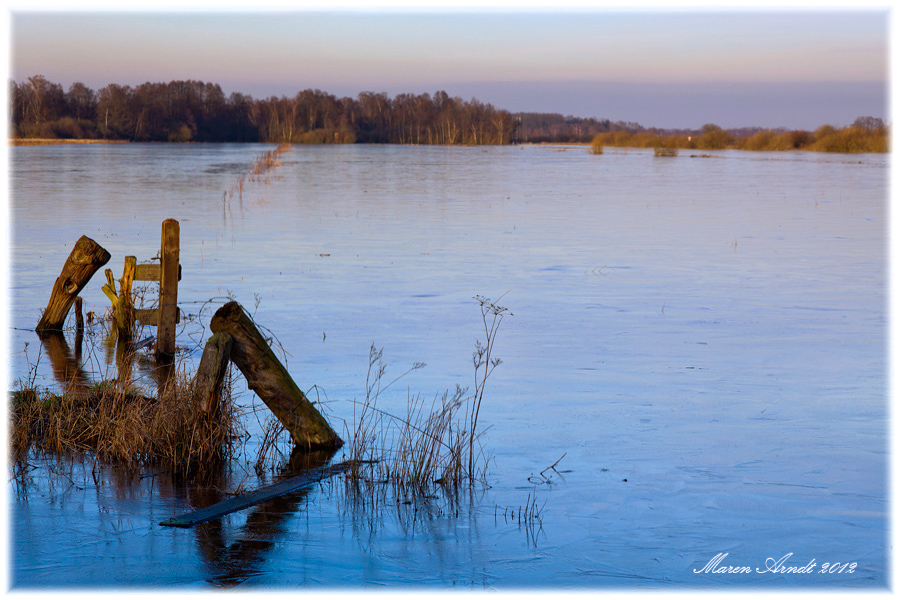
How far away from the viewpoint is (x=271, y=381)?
6750 millimetres

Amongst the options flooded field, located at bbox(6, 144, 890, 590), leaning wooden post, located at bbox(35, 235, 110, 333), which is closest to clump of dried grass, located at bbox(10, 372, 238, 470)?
flooded field, located at bbox(6, 144, 890, 590)

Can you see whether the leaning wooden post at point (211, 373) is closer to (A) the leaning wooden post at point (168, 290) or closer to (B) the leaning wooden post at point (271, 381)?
(B) the leaning wooden post at point (271, 381)

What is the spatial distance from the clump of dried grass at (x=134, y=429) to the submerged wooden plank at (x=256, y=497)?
69cm

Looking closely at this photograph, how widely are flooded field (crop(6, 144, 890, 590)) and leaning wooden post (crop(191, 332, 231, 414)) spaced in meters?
0.51

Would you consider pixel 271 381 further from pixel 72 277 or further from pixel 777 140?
pixel 777 140

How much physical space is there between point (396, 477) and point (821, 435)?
3.74 metres

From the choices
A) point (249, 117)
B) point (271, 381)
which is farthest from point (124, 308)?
point (249, 117)

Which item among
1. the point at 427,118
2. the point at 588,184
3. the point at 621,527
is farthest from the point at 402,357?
the point at 427,118

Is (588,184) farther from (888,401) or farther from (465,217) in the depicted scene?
(888,401)

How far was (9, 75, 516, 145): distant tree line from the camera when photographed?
140 meters

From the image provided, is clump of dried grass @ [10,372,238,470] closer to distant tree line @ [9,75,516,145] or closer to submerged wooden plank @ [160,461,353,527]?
submerged wooden plank @ [160,461,353,527]

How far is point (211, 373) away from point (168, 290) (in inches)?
140

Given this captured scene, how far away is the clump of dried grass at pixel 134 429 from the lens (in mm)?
6648

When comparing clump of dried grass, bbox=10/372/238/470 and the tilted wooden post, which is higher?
the tilted wooden post
